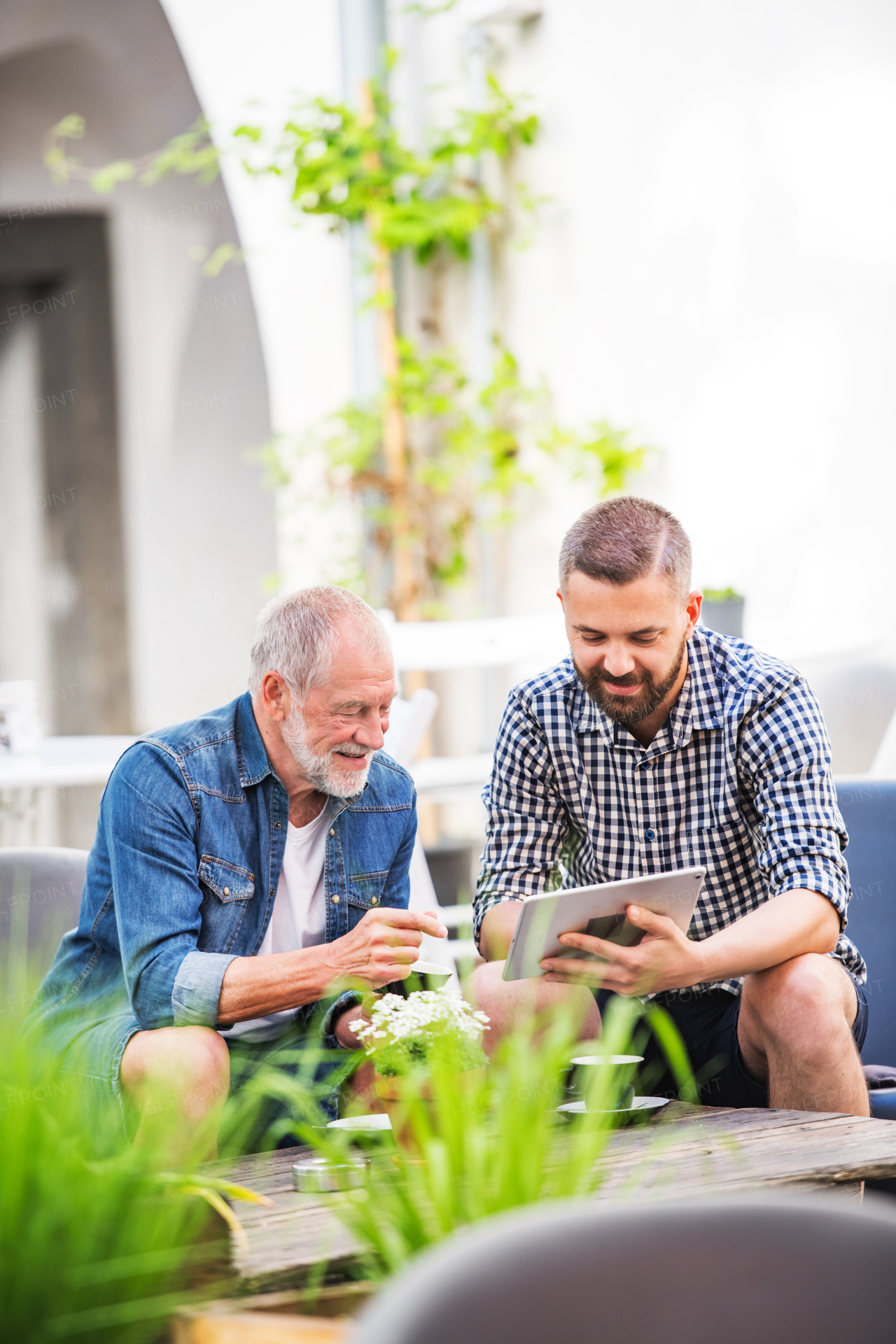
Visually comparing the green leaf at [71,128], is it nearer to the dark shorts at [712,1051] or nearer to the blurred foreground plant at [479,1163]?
the dark shorts at [712,1051]

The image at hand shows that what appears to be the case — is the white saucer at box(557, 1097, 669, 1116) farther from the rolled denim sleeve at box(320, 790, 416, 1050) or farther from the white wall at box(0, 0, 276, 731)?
the white wall at box(0, 0, 276, 731)

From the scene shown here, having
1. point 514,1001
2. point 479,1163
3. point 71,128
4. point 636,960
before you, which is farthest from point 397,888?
point 71,128

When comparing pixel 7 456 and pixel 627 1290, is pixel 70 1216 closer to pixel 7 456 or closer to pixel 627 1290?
pixel 627 1290

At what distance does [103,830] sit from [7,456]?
163 inches

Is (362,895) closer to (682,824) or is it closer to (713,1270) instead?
(682,824)

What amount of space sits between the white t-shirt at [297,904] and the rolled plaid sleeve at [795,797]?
621 mm

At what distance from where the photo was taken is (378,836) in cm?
204

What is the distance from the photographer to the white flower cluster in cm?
142

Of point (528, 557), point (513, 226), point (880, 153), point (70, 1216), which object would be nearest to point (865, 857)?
point (70, 1216)

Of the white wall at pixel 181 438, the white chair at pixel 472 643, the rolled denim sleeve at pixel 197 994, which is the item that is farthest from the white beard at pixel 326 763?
the white wall at pixel 181 438

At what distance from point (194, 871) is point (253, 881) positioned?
0.10 meters

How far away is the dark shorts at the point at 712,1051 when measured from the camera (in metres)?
1.97

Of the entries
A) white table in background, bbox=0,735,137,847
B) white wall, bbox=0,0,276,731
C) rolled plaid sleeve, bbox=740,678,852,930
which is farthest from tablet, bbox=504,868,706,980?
white wall, bbox=0,0,276,731

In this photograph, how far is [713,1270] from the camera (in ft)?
2.33
